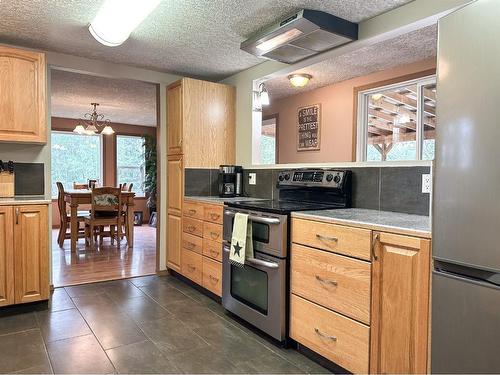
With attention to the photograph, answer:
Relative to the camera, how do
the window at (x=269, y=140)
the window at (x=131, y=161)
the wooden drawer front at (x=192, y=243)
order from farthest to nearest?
the window at (x=131, y=161)
the window at (x=269, y=140)
the wooden drawer front at (x=192, y=243)

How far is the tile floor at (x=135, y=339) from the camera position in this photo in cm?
196

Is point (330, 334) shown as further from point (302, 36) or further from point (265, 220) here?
point (302, 36)

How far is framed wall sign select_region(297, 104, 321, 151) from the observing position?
4781mm

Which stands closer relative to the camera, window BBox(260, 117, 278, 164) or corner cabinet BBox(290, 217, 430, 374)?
corner cabinet BBox(290, 217, 430, 374)

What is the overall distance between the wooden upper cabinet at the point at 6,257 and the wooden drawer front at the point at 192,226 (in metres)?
1.36

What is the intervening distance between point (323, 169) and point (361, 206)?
397mm

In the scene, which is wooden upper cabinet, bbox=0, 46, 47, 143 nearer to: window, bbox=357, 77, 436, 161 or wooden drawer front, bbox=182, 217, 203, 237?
wooden drawer front, bbox=182, 217, 203, 237

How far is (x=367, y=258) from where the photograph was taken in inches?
66.8

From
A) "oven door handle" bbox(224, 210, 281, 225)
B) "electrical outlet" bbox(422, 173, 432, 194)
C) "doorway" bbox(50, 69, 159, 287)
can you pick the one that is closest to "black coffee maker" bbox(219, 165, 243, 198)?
"doorway" bbox(50, 69, 159, 287)

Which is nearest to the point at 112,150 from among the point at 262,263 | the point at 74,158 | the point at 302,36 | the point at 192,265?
the point at 74,158

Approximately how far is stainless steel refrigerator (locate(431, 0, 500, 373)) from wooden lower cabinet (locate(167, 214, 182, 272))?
8.31 feet

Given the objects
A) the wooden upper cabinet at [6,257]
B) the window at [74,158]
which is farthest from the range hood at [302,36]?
the window at [74,158]

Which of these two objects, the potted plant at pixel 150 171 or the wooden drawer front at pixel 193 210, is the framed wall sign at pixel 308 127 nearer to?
the wooden drawer front at pixel 193 210

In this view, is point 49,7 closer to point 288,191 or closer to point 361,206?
point 288,191
